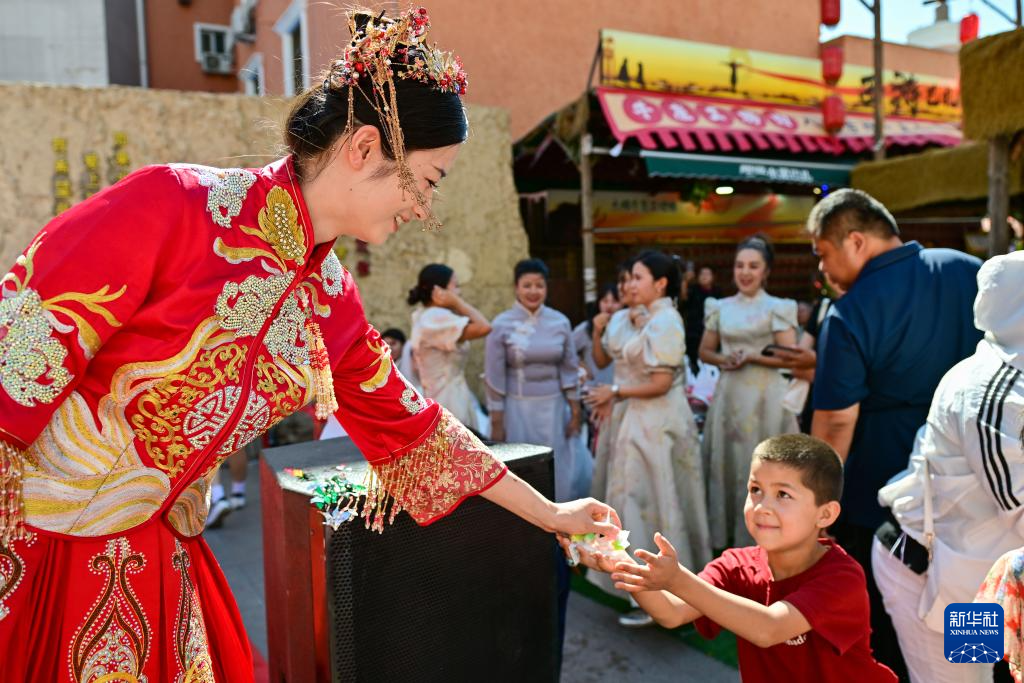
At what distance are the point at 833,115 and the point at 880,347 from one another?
6.26 meters

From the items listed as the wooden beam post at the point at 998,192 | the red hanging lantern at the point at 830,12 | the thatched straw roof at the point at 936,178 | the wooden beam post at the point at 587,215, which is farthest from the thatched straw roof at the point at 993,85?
the red hanging lantern at the point at 830,12

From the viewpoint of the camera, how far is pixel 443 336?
407 cm

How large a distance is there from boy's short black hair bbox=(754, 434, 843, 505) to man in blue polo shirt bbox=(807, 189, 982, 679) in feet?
2.19

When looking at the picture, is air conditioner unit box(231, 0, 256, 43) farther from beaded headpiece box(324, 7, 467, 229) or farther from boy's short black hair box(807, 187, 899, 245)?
beaded headpiece box(324, 7, 467, 229)

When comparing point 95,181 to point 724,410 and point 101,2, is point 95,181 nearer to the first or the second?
point 724,410

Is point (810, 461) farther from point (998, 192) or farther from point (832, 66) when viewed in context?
point (832, 66)

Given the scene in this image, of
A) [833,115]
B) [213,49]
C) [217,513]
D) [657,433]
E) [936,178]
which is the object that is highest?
[213,49]

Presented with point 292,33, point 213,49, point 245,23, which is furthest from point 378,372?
point 213,49

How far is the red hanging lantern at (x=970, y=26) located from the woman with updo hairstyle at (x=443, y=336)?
8147 millimetres

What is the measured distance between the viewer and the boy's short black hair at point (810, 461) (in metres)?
1.61

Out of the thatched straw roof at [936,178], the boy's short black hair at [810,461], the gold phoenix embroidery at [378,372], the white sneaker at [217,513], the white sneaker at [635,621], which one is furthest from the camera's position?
the thatched straw roof at [936,178]

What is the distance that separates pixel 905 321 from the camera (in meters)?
2.22

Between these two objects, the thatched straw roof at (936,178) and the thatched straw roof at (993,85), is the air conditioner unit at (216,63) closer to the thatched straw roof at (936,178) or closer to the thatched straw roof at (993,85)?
the thatched straw roof at (936,178)

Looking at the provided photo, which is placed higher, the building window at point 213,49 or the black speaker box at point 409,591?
the building window at point 213,49
